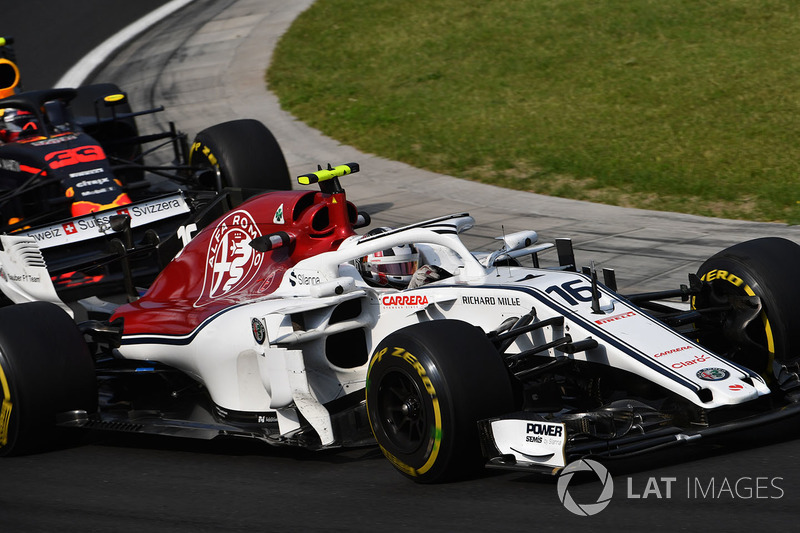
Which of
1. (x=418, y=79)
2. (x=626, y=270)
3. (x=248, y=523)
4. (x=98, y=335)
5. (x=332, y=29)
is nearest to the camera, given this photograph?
(x=248, y=523)

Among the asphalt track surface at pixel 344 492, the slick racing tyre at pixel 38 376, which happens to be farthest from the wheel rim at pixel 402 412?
the slick racing tyre at pixel 38 376

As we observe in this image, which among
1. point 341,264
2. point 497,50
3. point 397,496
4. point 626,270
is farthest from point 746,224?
point 497,50

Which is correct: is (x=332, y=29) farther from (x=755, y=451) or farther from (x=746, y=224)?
(x=755, y=451)

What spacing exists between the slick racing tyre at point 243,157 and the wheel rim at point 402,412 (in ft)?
19.9

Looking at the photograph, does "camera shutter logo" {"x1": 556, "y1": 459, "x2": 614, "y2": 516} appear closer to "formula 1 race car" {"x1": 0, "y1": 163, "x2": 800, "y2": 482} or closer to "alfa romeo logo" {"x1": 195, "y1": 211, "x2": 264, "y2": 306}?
"formula 1 race car" {"x1": 0, "y1": 163, "x2": 800, "y2": 482}

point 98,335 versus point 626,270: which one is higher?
point 98,335

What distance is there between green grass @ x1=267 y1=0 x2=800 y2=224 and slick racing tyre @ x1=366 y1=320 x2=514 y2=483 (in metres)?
7.43

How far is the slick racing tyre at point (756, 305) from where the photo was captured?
6.40m

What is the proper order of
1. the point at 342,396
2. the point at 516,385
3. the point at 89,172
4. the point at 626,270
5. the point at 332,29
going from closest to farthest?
1. the point at 516,385
2. the point at 342,396
3. the point at 626,270
4. the point at 89,172
5. the point at 332,29

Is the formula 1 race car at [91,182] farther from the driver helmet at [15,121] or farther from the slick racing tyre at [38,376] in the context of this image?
the slick racing tyre at [38,376]

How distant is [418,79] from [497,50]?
162cm

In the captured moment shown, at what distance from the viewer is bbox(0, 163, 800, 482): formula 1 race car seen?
5496 millimetres

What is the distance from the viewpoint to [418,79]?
1930 cm

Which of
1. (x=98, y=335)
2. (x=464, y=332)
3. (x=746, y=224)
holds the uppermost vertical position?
(x=464, y=332)
